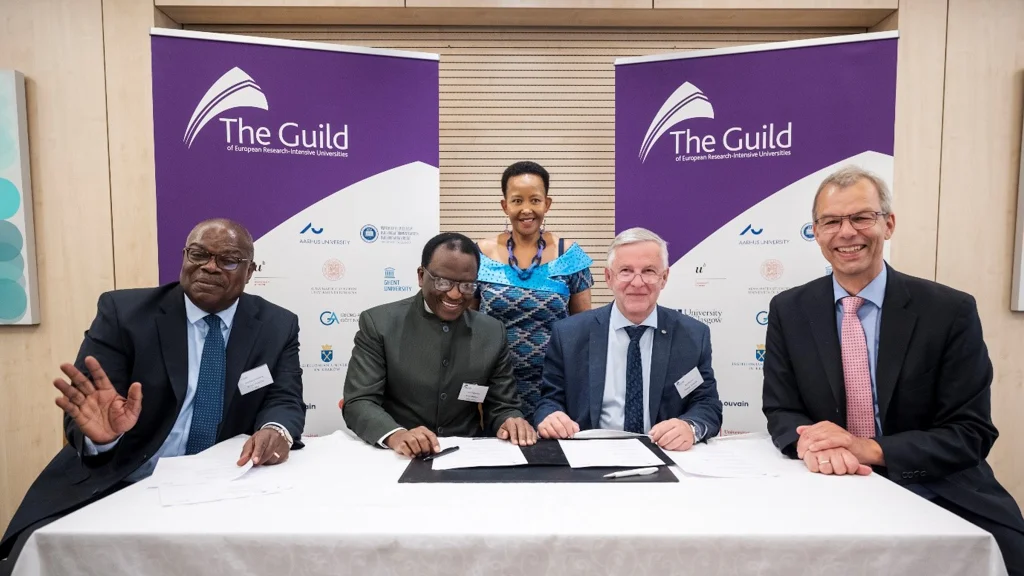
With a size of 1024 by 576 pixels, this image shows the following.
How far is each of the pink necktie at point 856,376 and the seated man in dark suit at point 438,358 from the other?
125 centimetres

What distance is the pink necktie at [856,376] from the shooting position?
1.84 meters

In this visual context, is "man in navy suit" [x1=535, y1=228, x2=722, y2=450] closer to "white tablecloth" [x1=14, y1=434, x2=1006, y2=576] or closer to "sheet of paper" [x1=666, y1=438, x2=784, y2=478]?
"sheet of paper" [x1=666, y1=438, x2=784, y2=478]

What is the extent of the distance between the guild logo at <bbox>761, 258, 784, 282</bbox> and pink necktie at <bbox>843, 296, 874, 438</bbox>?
1.35 m

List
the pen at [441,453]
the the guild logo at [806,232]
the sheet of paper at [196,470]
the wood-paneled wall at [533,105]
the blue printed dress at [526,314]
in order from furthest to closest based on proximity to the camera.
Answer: the wood-paneled wall at [533,105] → the the guild logo at [806,232] → the blue printed dress at [526,314] → the pen at [441,453] → the sheet of paper at [196,470]

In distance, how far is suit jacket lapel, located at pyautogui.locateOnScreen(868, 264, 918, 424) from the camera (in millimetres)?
1802

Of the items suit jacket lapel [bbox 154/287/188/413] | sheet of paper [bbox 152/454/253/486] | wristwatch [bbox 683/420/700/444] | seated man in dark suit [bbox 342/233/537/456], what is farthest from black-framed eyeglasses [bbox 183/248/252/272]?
wristwatch [bbox 683/420/700/444]

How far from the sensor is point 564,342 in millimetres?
2316

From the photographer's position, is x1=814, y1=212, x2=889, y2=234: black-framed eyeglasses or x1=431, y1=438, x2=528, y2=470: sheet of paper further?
x1=814, y1=212, x2=889, y2=234: black-framed eyeglasses

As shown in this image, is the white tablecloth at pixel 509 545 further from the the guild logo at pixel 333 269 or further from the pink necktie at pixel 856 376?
the the guild logo at pixel 333 269

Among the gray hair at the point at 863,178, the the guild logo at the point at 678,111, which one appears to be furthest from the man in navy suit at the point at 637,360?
the the guild logo at the point at 678,111

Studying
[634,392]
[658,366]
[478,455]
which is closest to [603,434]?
[634,392]

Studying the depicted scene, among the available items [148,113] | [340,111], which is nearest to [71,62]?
[148,113]

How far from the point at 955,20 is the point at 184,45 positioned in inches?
192

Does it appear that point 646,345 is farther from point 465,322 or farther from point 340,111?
point 340,111
